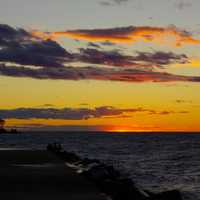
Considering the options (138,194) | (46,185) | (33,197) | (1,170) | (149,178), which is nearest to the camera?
(33,197)

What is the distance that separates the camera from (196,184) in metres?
36.9

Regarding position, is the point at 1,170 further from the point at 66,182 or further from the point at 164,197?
the point at 164,197

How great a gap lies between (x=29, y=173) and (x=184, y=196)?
8671 mm

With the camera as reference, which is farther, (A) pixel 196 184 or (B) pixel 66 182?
Result: (A) pixel 196 184

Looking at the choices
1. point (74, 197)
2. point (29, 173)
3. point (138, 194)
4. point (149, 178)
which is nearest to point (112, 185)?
point (138, 194)

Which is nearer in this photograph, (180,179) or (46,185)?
(46,185)

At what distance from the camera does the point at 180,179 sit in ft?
137

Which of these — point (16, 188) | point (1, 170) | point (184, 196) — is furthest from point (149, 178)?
point (16, 188)

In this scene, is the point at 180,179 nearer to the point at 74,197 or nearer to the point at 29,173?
the point at 29,173

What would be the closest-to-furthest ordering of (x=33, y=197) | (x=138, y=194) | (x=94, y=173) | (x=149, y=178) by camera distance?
(x=33, y=197) < (x=138, y=194) < (x=94, y=173) < (x=149, y=178)

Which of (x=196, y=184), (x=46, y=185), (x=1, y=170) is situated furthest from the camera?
(x=196, y=184)

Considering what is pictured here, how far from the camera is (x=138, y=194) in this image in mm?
20859

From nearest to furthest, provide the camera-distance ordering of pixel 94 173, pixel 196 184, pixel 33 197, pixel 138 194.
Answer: pixel 33 197 → pixel 138 194 → pixel 94 173 → pixel 196 184

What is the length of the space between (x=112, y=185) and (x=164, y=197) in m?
3.79
